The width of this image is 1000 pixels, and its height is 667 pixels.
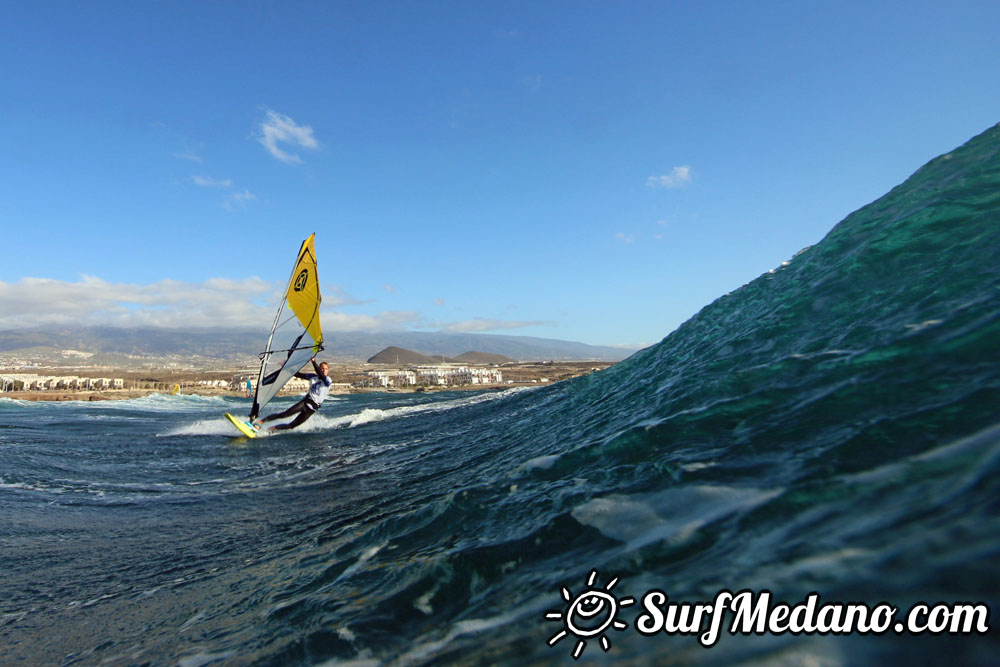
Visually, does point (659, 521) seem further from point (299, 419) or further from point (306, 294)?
point (299, 419)

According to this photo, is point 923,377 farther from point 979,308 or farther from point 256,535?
point 256,535

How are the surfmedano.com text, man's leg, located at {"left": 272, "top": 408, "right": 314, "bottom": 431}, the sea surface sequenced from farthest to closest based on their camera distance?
man's leg, located at {"left": 272, "top": 408, "right": 314, "bottom": 431}, the sea surface, the surfmedano.com text

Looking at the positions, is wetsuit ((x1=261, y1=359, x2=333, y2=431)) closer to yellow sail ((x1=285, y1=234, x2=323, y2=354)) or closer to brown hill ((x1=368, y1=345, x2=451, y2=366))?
yellow sail ((x1=285, y1=234, x2=323, y2=354))

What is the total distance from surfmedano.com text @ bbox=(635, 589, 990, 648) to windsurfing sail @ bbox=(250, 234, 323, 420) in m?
15.6

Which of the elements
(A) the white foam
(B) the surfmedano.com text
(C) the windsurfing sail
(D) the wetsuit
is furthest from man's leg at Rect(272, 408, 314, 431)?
(B) the surfmedano.com text

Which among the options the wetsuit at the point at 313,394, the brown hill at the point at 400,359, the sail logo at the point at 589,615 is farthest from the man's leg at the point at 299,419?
the brown hill at the point at 400,359

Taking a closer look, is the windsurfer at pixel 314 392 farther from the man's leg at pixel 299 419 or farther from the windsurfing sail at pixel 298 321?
the windsurfing sail at pixel 298 321

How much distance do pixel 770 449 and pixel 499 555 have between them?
199 centimetres

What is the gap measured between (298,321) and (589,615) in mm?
15968

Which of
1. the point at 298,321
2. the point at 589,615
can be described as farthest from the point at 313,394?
the point at 589,615

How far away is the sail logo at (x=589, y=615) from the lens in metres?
2.01

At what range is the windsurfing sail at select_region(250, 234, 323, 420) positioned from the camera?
16.3 m

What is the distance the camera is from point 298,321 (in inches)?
643

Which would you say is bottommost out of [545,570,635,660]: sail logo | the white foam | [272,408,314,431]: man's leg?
[272,408,314,431]: man's leg
